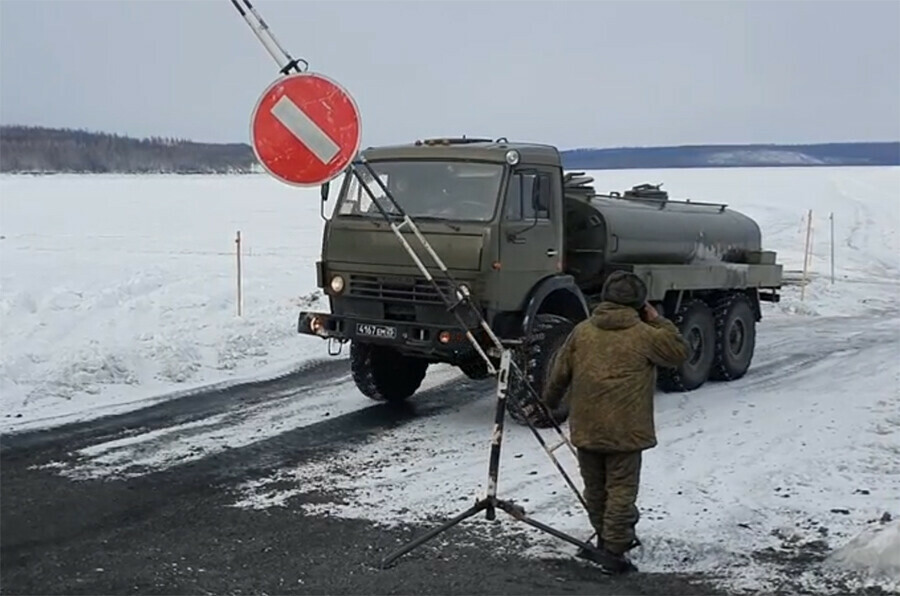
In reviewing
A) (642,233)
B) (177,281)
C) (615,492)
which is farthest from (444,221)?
(177,281)

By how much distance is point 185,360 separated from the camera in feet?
39.7

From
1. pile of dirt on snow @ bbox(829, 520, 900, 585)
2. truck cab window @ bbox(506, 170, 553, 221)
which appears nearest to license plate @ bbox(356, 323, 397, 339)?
truck cab window @ bbox(506, 170, 553, 221)

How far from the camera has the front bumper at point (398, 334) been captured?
9266 millimetres

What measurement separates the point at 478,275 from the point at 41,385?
172 inches

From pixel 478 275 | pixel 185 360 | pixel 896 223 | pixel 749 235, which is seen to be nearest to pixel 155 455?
pixel 478 275

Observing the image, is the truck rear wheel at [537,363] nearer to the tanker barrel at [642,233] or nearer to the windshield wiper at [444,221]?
the windshield wiper at [444,221]

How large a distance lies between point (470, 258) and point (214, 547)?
3.82m

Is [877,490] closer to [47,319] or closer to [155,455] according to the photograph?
[155,455]

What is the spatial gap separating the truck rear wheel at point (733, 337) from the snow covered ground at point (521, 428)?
271mm

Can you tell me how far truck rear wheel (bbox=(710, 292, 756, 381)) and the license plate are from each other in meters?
4.73

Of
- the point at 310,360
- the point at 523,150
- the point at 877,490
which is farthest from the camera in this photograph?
the point at 310,360

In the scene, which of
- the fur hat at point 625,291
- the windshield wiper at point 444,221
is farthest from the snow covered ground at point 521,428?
the windshield wiper at point 444,221

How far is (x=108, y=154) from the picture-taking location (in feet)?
306

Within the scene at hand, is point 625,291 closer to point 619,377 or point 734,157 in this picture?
point 619,377
